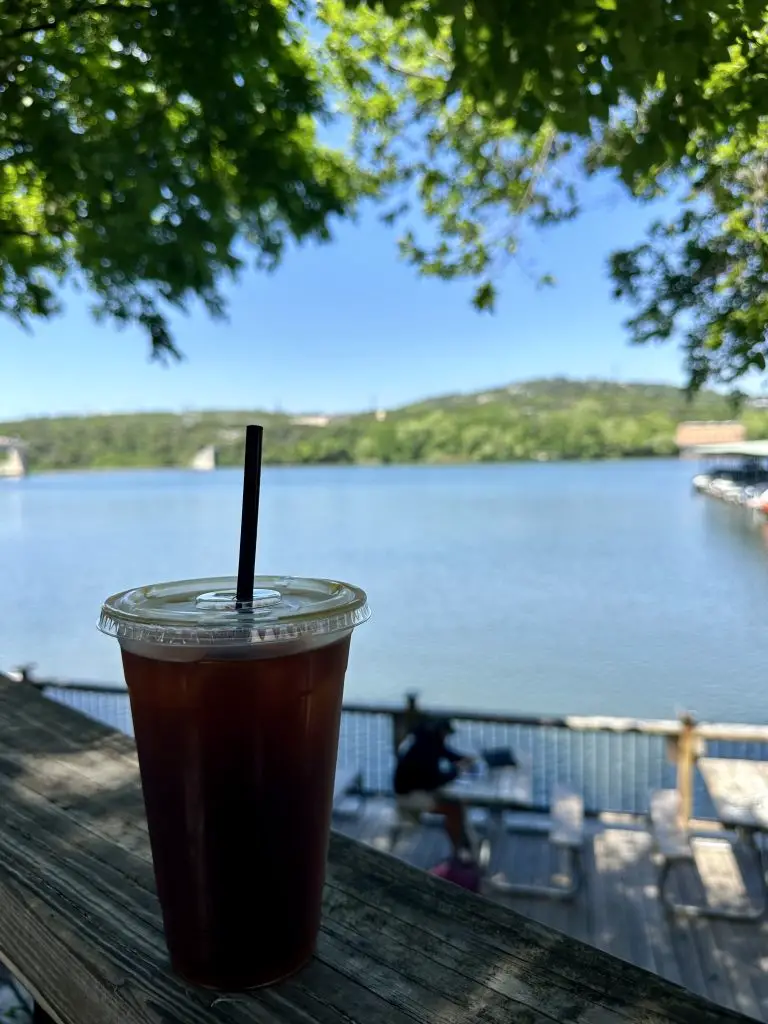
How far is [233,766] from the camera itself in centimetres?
53

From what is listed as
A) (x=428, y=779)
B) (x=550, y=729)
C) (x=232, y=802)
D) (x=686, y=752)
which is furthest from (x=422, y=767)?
(x=232, y=802)

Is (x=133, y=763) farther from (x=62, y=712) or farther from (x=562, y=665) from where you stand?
(x=562, y=665)

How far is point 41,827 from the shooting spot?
0.76 metres

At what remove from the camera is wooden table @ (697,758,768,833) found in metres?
4.51

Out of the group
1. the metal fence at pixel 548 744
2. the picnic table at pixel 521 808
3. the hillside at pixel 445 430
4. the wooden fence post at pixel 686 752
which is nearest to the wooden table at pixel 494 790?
the picnic table at pixel 521 808

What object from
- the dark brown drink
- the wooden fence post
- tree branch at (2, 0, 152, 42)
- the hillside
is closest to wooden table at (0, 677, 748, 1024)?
the dark brown drink

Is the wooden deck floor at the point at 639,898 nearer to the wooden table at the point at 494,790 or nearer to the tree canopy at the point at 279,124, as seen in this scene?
the wooden table at the point at 494,790

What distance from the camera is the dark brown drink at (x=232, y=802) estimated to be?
53cm

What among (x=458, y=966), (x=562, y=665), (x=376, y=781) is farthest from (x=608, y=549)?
(x=458, y=966)

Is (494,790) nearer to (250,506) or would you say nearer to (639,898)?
(639,898)

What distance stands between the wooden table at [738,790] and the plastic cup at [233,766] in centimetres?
476

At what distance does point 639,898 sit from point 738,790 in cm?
93

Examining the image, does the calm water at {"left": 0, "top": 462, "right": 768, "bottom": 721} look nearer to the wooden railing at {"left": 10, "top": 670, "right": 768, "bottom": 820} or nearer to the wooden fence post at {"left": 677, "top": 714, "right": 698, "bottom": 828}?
the wooden railing at {"left": 10, "top": 670, "right": 768, "bottom": 820}

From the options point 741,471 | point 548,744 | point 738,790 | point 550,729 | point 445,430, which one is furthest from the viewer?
point 741,471
